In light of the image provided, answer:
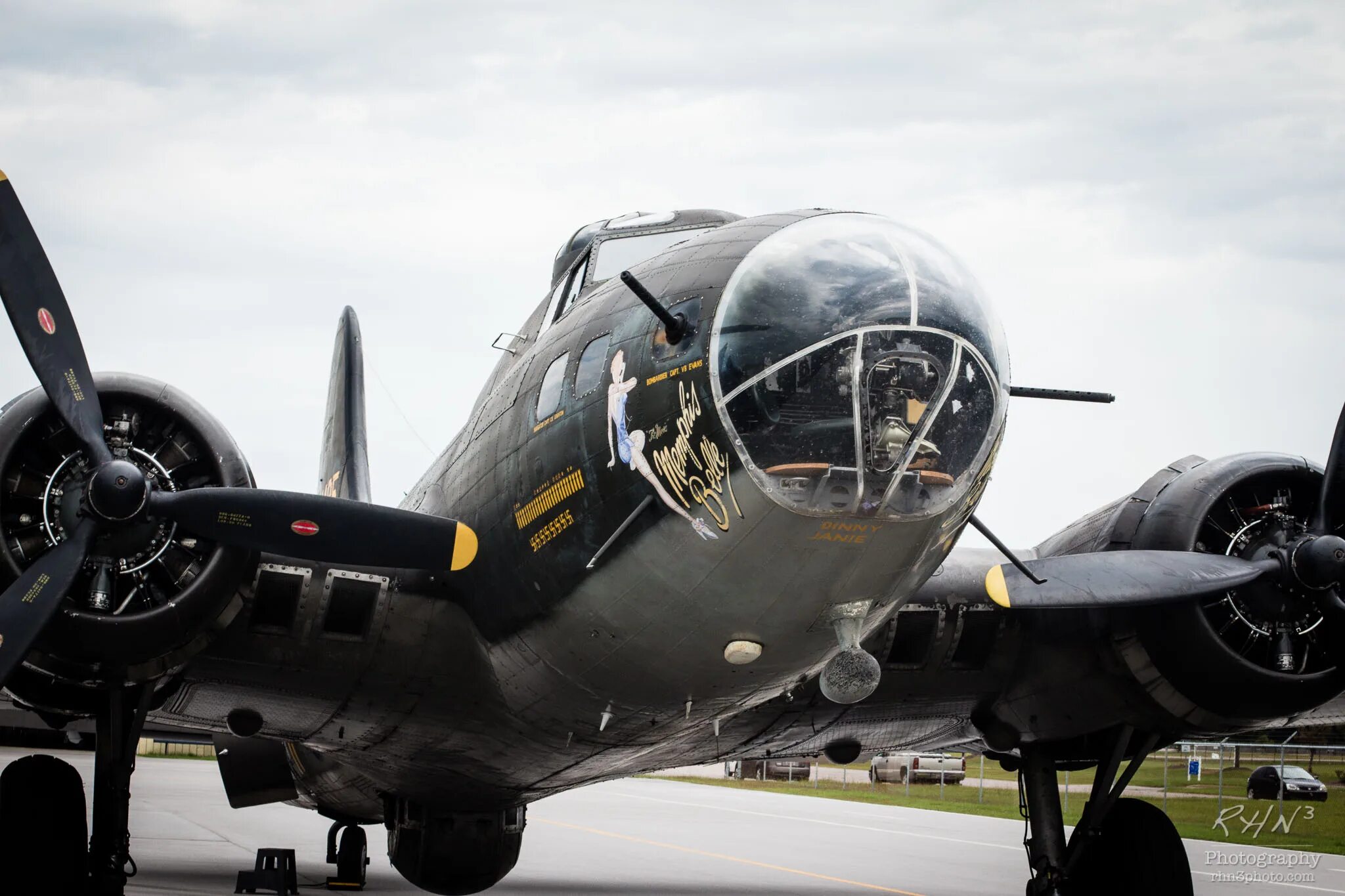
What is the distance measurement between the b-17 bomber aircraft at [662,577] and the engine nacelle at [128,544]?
22mm

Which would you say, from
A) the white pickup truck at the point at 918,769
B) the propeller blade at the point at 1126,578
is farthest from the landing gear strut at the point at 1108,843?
the white pickup truck at the point at 918,769

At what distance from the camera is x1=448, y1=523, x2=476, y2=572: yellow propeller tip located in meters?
7.84

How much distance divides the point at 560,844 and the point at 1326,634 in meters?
16.2

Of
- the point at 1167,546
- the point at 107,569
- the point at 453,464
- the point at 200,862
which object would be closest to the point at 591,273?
the point at 453,464

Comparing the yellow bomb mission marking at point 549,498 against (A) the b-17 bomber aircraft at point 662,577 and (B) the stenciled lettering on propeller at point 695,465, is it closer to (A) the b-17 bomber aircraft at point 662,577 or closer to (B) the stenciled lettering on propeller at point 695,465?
(A) the b-17 bomber aircraft at point 662,577

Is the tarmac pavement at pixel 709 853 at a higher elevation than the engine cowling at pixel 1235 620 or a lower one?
lower

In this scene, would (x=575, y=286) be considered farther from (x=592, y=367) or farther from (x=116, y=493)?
(x=116, y=493)

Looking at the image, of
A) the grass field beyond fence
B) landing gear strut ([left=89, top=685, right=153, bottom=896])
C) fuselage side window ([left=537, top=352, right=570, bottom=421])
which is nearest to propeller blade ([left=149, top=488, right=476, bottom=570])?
fuselage side window ([left=537, top=352, right=570, bottom=421])

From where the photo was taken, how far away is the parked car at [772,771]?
52031mm

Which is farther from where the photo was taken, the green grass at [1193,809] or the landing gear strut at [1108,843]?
the green grass at [1193,809]

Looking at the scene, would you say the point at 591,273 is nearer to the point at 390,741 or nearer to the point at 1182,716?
the point at 390,741
